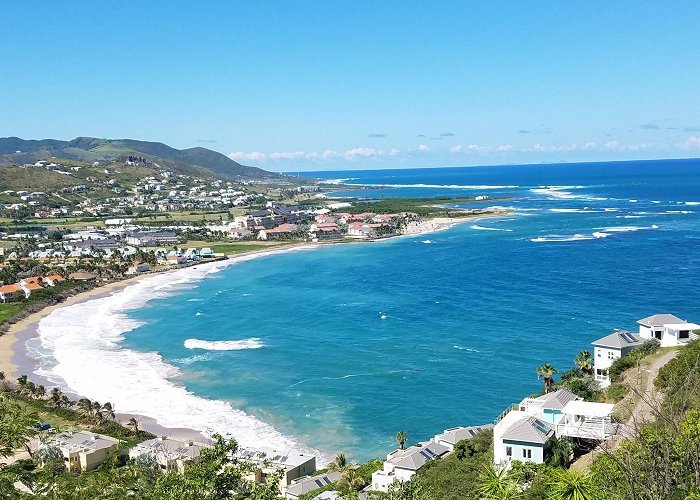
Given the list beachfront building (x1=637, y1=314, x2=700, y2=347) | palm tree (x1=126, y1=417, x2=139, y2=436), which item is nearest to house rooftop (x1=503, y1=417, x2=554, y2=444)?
beachfront building (x1=637, y1=314, x2=700, y2=347)

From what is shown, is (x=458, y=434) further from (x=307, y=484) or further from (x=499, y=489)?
(x=499, y=489)

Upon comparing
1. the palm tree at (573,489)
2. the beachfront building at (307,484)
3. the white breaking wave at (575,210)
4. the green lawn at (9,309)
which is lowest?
the green lawn at (9,309)

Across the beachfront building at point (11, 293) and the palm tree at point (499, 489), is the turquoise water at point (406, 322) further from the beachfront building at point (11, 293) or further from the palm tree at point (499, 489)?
the palm tree at point (499, 489)

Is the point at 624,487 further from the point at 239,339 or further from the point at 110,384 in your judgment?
the point at 239,339

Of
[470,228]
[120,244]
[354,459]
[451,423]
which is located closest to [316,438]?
[354,459]

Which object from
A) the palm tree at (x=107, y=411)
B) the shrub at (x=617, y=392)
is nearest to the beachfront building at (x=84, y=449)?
the palm tree at (x=107, y=411)

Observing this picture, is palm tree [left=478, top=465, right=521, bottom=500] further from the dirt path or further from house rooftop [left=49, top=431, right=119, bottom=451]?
house rooftop [left=49, top=431, right=119, bottom=451]
